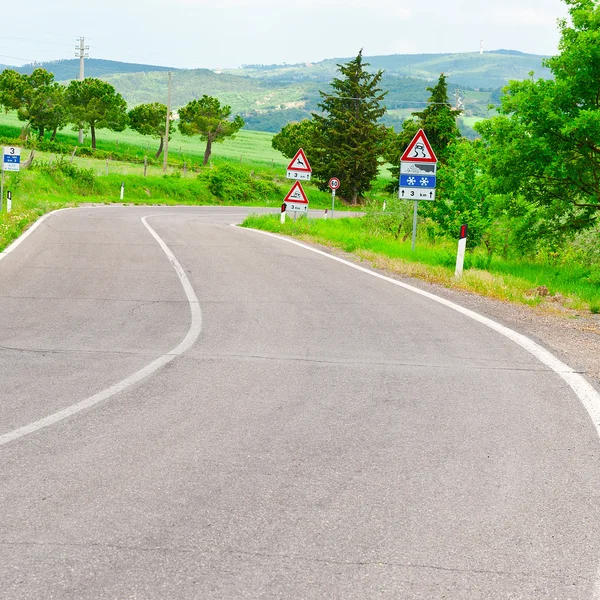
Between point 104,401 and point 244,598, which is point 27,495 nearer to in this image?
point 244,598

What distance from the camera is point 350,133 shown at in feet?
227

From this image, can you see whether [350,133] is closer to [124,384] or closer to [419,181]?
[419,181]

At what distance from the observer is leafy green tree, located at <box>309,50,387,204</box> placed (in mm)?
69375

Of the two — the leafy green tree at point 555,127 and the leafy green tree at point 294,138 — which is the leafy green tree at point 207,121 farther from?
the leafy green tree at point 555,127

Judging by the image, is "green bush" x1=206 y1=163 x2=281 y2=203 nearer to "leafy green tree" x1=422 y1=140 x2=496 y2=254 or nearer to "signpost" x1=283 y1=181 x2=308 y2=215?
"leafy green tree" x1=422 y1=140 x2=496 y2=254

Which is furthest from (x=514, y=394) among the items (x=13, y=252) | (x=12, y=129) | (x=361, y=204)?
(x=12, y=129)

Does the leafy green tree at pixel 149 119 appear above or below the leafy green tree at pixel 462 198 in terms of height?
above

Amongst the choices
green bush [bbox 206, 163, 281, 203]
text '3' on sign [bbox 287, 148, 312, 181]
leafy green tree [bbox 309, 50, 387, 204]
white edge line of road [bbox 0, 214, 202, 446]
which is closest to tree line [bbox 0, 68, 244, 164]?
green bush [bbox 206, 163, 281, 203]

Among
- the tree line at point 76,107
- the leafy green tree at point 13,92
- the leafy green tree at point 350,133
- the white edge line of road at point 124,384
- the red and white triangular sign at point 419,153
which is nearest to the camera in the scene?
the white edge line of road at point 124,384

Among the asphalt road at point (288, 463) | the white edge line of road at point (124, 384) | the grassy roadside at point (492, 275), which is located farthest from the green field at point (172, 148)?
the asphalt road at point (288, 463)

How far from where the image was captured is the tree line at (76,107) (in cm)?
8381

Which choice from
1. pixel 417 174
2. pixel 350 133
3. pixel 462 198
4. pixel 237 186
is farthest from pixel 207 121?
pixel 417 174

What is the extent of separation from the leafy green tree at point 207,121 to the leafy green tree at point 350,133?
2409 cm

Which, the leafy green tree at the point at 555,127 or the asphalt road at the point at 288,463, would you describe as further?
the leafy green tree at the point at 555,127
